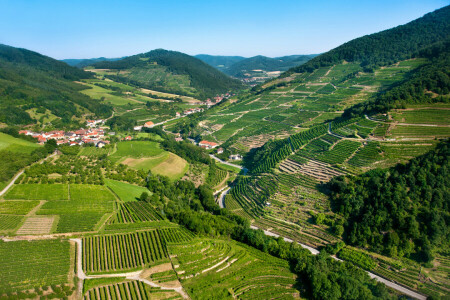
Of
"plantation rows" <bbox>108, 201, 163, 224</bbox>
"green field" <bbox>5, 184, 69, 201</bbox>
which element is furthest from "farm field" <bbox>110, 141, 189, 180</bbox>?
"green field" <bbox>5, 184, 69, 201</bbox>

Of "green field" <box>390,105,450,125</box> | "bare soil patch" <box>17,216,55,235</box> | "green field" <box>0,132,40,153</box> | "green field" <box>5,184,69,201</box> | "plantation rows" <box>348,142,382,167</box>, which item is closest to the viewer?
"bare soil patch" <box>17,216,55,235</box>

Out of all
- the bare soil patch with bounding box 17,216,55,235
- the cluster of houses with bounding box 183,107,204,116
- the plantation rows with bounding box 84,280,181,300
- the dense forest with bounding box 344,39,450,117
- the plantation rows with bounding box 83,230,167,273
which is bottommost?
the plantation rows with bounding box 84,280,181,300

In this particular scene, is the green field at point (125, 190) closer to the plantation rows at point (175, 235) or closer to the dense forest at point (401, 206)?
the plantation rows at point (175, 235)

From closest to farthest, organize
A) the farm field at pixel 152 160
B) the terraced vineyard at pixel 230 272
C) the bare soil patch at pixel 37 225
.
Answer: the terraced vineyard at pixel 230 272
the bare soil patch at pixel 37 225
the farm field at pixel 152 160

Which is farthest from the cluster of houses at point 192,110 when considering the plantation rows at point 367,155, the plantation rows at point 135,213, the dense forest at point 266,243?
the plantation rows at point 367,155

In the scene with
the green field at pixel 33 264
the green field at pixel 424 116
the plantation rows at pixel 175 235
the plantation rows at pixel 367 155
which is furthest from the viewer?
the green field at pixel 424 116

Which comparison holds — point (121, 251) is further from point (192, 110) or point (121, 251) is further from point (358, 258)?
point (192, 110)

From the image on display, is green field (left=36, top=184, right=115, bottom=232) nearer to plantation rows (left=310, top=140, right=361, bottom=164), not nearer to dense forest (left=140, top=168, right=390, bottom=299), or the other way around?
dense forest (left=140, top=168, right=390, bottom=299)
